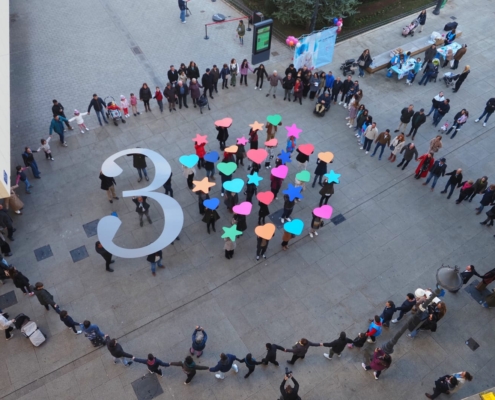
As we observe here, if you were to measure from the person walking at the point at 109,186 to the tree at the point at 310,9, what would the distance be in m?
13.4

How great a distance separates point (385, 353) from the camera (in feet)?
31.5

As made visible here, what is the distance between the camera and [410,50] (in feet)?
68.7

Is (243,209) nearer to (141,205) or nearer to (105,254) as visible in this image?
(141,205)

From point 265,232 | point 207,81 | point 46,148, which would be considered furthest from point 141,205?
point 207,81

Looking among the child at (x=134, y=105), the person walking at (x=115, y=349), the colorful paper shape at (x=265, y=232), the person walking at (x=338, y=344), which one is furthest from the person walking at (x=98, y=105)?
the person walking at (x=338, y=344)

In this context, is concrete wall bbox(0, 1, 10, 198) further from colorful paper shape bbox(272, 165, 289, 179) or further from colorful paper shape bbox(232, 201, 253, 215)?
colorful paper shape bbox(272, 165, 289, 179)

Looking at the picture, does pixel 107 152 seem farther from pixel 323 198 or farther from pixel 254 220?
pixel 323 198

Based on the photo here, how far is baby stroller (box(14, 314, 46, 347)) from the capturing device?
33.4ft

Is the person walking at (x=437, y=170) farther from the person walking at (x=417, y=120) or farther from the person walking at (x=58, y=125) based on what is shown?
the person walking at (x=58, y=125)

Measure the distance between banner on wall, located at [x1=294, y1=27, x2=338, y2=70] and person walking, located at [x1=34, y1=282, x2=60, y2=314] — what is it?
14.3 meters

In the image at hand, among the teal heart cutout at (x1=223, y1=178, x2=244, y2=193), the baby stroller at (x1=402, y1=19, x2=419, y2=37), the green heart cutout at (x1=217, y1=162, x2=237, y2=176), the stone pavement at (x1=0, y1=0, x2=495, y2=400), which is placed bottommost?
the stone pavement at (x1=0, y1=0, x2=495, y2=400)

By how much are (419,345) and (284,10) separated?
57.3ft

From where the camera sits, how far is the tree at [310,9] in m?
20.0

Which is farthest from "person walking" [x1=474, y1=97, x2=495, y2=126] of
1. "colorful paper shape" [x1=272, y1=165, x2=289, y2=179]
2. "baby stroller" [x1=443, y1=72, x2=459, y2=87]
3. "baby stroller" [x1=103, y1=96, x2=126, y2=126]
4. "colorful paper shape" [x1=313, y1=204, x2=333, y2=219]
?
"baby stroller" [x1=103, y1=96, x2=126, y2=126]
